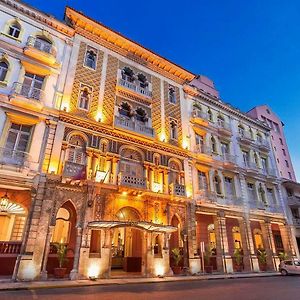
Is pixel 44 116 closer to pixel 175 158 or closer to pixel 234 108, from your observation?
pixel 175 158

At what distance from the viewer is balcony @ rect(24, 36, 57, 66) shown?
15495 mm

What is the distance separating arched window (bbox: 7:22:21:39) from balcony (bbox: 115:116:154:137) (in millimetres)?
8817

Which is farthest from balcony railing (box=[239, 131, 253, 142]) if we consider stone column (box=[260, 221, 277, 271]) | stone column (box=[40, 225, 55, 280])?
stone column (box=[40, 225, 55, 280])

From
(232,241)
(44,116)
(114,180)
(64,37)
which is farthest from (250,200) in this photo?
(64,37)

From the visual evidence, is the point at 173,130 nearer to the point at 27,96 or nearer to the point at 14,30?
the point at 27,96

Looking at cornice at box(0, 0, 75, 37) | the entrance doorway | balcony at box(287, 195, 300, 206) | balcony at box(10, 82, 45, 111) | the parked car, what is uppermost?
cornice at box(0, 0, 75, 37)

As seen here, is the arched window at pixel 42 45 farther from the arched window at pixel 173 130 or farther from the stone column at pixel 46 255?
the stone column at pixel 46 255

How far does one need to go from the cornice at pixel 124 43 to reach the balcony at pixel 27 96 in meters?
6.94

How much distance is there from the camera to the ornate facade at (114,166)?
1298 cm

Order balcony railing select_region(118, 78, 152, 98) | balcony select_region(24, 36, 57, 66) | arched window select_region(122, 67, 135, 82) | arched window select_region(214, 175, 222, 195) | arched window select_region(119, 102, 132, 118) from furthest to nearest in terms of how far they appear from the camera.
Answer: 1. arched window select_region(214, 175, 222, 195)
2. arched window select_region(122, 67, 135, 82)
3. balcony railing select_region(118, 78, 152, 98)
4. arched window select_region(119, 102, 132, 118)
5. balcony select_region(24, 36, 57, 66)

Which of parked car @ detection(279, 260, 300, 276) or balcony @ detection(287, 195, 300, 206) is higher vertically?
balcony @ detection(287, 195, 300, 206)

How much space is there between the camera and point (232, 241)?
2255 cm

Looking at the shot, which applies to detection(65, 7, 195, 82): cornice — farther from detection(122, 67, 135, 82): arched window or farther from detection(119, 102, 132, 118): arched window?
detection(119, 102, 132, 118): arched window

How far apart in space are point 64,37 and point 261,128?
24.9 m
